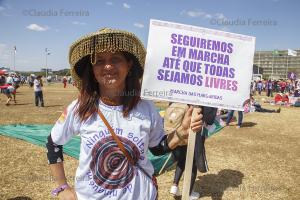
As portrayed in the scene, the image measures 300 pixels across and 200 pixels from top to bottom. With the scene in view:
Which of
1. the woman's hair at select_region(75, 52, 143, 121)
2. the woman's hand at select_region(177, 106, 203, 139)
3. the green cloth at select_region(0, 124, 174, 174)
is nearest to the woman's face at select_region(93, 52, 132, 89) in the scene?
the woman's hair at select_region(75, 52, 143, 121)

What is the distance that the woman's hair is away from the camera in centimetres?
202

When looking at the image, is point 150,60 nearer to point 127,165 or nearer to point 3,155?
point 127,165

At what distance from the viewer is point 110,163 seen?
196 centimetres

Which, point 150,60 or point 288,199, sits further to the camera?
point 288,199

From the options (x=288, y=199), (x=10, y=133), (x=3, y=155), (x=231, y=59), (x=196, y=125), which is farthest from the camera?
(x=10, y=133)

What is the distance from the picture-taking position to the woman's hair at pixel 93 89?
2.02m

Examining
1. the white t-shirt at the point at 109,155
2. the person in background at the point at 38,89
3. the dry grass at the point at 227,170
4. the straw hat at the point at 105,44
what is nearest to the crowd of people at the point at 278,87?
the dry grass at the point at 227,170

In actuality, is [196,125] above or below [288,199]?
above

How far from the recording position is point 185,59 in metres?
2.35

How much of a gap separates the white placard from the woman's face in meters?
0.26

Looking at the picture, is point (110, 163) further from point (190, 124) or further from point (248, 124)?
point (248, 124)

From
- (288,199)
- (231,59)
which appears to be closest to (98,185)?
(231,59)

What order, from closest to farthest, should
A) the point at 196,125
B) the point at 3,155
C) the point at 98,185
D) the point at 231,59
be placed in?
the point at 98,185 < the point at 196,125 < the point at 231,59 < the point at 3,155

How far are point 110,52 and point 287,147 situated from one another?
28.3 ft
